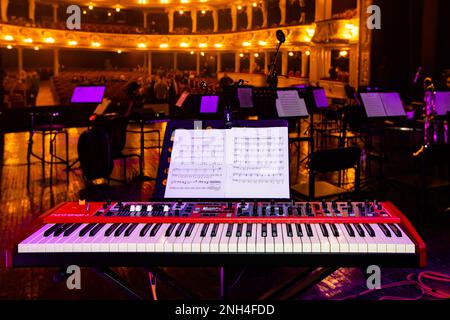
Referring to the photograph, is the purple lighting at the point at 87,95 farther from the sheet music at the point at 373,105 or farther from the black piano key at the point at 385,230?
the black piano key at the point at 385,230

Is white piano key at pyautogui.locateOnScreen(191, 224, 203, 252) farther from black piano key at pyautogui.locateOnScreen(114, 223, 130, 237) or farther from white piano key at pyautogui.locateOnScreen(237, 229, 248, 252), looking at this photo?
black piano key at pyautogui.locateOnScreen(114, 223, 130, 237)

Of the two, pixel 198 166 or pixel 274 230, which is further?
pixel 198 166

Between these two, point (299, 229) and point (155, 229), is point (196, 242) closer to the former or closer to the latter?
point (155, 229)

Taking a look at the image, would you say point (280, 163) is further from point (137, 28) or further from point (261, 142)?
point (137, 28)

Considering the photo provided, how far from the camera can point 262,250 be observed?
1950 millimetres

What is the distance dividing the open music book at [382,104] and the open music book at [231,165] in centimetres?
443

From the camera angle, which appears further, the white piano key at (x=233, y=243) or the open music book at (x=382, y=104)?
the open music book at (x=382, y=104)

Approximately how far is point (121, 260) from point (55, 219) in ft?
1.40

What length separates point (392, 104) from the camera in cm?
680

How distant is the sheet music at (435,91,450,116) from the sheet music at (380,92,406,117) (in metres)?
0.75

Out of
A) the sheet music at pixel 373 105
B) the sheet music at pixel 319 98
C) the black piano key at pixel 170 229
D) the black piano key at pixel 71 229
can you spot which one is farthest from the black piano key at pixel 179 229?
the sheet music at pixel 319 98

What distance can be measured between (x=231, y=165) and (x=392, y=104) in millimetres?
4961

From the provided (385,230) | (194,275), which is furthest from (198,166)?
(194,275)

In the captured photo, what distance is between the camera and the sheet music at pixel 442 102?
283 inches
